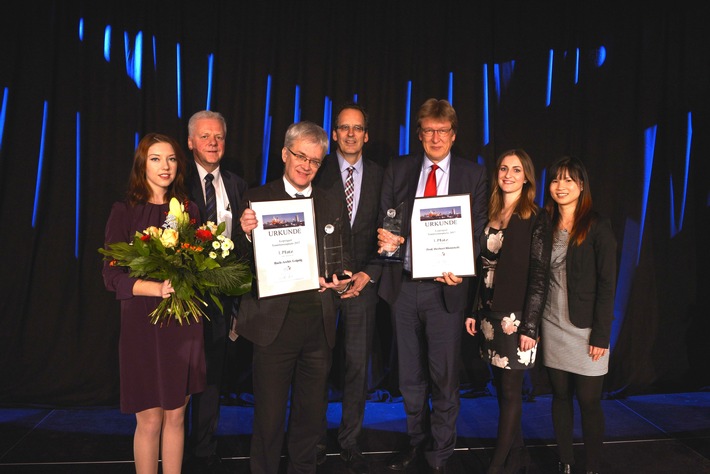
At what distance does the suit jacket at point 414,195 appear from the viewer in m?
2.83

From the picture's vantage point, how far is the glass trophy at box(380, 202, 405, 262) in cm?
265

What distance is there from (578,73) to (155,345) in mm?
3662

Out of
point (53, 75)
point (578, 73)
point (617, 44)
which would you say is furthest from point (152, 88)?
point (617, 44)

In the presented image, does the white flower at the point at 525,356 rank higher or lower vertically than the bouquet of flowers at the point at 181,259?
lower

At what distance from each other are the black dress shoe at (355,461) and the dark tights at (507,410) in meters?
0.67

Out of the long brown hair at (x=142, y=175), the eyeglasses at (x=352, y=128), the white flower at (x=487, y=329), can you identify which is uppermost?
the eyeglasses at (x=352, y=128)

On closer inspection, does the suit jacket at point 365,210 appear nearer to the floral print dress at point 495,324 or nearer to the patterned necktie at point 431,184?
the patterned necktie at point 431,184

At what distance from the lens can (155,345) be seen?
2264mm

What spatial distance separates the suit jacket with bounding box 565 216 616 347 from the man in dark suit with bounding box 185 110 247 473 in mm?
1841

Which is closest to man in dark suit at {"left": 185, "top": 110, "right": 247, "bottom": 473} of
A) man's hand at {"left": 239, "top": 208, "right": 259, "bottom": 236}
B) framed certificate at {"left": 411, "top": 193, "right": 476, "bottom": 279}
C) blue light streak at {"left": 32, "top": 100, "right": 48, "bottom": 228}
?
man's hand at {"left": 239, "top": 208, "right": 259, "bottom": 236}

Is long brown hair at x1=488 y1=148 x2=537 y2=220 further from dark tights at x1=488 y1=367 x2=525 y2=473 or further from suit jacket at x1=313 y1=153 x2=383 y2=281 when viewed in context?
dark tights at x1=488 y1=367 x2=525 y2=473

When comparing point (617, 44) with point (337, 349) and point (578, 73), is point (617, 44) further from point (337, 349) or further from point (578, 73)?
point (337, 349)

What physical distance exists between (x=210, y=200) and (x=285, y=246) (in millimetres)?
914

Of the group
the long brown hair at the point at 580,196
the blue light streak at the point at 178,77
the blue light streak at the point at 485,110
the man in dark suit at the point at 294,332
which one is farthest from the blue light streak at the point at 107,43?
the long brown hair at the point at 580,196
